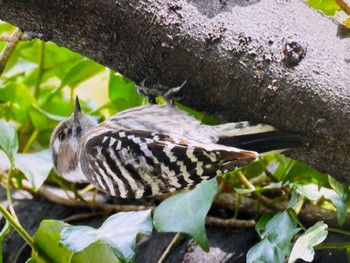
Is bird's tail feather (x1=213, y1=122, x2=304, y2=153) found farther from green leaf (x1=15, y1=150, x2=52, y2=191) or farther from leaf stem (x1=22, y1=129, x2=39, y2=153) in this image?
leaf stem (x1=22, y1=129, x2=39, y2=153)

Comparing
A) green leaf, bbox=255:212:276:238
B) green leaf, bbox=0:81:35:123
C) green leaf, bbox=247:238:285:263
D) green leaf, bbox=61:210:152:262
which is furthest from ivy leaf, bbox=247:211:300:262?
green leaf, bbox=0:81:35:123

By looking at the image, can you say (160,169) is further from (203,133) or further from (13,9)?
(13,9)

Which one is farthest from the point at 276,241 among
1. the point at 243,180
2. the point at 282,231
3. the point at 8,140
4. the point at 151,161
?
the point at 8,140

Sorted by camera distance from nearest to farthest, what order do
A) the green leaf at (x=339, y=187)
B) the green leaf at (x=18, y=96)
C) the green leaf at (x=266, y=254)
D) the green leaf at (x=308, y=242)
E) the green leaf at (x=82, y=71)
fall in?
the green leaf at (x=308, y=242) → the green leaf at (x=266, y=254) → the green leaf at (x=339, y=187) → the green leaf at (x=82, y=71) → the green leaf at (x=18, y=96)

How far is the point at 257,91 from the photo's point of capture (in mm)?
1245

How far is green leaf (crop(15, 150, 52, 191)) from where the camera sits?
166 cm

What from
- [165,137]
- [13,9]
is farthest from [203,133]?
[13,9]

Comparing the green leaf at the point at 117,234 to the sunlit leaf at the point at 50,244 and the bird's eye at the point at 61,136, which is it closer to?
the sunlit leaf at the point at 50,244

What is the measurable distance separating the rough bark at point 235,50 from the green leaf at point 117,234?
0.30 m

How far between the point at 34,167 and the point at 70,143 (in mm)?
230

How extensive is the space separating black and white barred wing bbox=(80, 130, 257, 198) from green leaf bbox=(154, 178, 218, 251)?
88 mm

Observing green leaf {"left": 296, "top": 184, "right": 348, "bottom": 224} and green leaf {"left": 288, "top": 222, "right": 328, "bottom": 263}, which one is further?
green leaf {"left": 296, "top": 184, "right": 348, "bottom": 224}

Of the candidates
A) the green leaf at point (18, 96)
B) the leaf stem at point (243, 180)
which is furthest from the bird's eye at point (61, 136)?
the leaf stem at point (243, 180)

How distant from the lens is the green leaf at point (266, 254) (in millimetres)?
1302
